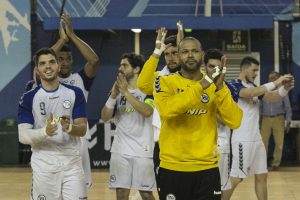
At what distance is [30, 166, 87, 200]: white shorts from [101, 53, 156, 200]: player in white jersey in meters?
1.43

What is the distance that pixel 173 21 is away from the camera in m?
16.8

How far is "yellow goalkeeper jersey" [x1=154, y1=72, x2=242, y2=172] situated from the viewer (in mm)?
6059

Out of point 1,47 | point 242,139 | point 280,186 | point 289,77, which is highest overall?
point 1,47

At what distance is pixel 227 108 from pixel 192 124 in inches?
12.8

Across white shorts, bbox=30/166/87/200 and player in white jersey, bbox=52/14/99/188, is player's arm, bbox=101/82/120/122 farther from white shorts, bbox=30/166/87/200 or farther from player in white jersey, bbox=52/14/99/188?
white shorts, bbox=30/166/87/200

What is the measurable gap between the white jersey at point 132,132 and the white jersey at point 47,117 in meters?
1.42

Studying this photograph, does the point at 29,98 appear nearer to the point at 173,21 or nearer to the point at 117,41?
the point at 173,21

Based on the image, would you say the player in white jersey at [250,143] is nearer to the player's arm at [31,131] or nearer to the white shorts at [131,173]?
the white shorts at [131,173]

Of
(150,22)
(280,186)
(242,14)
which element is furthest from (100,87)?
(280,186)

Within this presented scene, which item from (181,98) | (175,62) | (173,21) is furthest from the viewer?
(173,21)

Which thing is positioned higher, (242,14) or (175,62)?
(242,14)

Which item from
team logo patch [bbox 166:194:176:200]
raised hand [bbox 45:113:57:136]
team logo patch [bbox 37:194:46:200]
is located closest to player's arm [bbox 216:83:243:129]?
team logo patch [bbox 166:194:176:200]

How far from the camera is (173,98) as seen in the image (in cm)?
594

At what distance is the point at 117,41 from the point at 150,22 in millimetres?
1814
